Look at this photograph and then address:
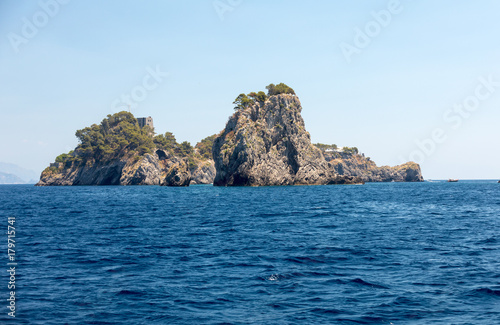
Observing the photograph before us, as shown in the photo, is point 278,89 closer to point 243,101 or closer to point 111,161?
point 243,101

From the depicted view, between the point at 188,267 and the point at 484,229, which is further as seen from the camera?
the point at 484,229

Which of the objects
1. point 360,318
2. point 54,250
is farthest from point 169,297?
point 54,250

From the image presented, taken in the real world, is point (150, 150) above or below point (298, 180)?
above

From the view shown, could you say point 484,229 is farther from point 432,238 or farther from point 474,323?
point 474,323

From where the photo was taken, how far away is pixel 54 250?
23250 millimetres

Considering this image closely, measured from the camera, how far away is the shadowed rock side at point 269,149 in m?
127

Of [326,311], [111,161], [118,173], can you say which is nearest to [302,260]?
[326,311]

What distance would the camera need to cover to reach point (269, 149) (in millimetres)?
136500

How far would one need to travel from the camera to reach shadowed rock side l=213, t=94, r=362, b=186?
126688 mm

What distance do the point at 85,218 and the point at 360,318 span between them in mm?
35398

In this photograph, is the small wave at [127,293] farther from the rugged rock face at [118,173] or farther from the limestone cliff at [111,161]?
the limestone cliff at [111,161]

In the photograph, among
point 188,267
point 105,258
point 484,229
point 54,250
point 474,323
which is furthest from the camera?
point 484,229

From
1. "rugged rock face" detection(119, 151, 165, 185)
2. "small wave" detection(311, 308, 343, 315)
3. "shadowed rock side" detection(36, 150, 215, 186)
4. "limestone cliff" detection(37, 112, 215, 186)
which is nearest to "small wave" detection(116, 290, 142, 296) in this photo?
"small wave" detection(311, 308, 343, 315)

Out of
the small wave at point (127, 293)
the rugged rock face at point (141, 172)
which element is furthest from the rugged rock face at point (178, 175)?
the small wave at point (127, 293)
